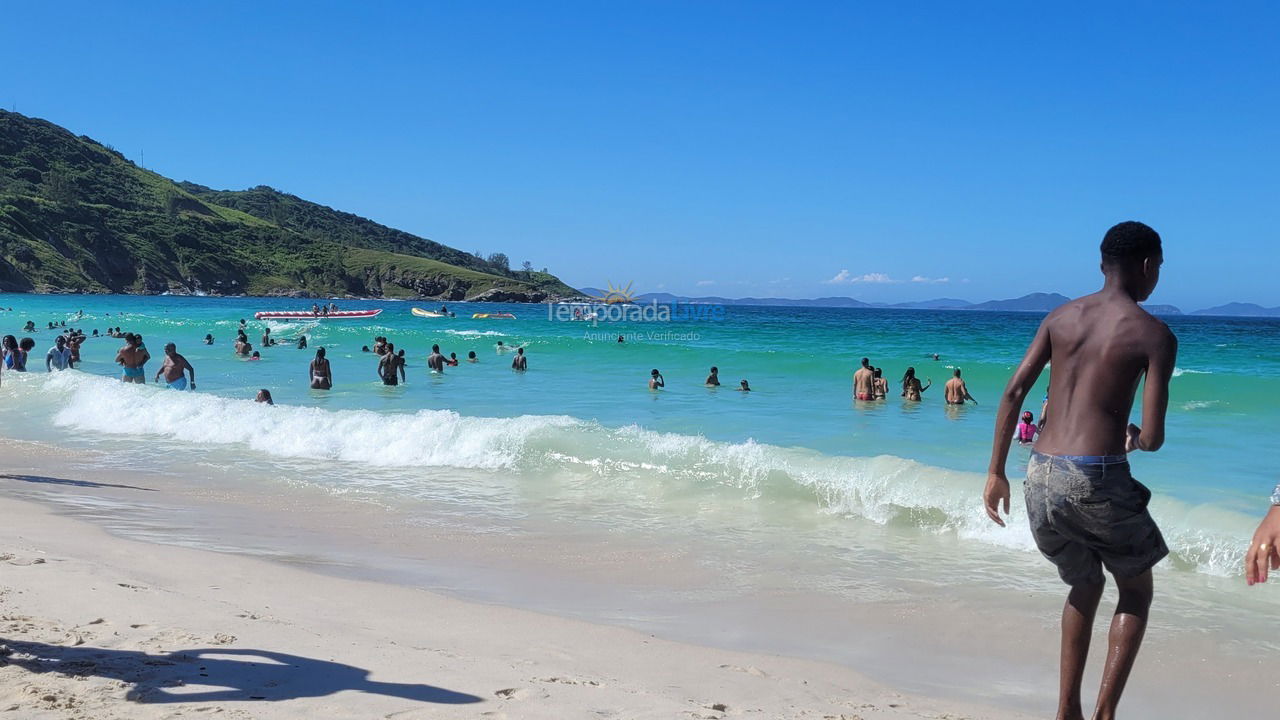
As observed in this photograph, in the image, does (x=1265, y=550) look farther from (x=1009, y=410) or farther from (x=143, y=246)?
(x=143, y=246)

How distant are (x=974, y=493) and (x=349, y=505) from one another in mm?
5713

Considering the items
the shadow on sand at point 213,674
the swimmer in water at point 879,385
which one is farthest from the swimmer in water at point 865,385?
the shadow on sand at point 213,674

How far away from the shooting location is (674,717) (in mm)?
3574

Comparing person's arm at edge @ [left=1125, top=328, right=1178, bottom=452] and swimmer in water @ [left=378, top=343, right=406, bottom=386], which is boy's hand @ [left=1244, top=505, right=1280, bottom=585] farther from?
swimmer in water @ [left=378, top=343, right=406, bottom=386]

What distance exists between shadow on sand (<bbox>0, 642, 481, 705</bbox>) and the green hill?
11825cm

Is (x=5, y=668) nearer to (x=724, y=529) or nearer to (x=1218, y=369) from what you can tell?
(x=724, y=529)

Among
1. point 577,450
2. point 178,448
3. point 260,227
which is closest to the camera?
point 577,450

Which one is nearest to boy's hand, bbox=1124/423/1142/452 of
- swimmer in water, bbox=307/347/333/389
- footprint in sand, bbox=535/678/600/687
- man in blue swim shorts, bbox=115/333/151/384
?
footprint in sand, bbox=535/678/600/687

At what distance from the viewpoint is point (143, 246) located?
406 feet

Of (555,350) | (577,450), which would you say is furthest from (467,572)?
(555,350)

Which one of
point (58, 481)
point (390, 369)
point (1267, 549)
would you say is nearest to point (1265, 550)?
point (1267, 549)

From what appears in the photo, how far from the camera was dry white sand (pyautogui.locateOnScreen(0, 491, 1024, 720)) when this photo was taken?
3453 millimetres

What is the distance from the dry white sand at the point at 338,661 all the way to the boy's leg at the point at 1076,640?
80 cm

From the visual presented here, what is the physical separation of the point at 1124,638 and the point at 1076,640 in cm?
16
